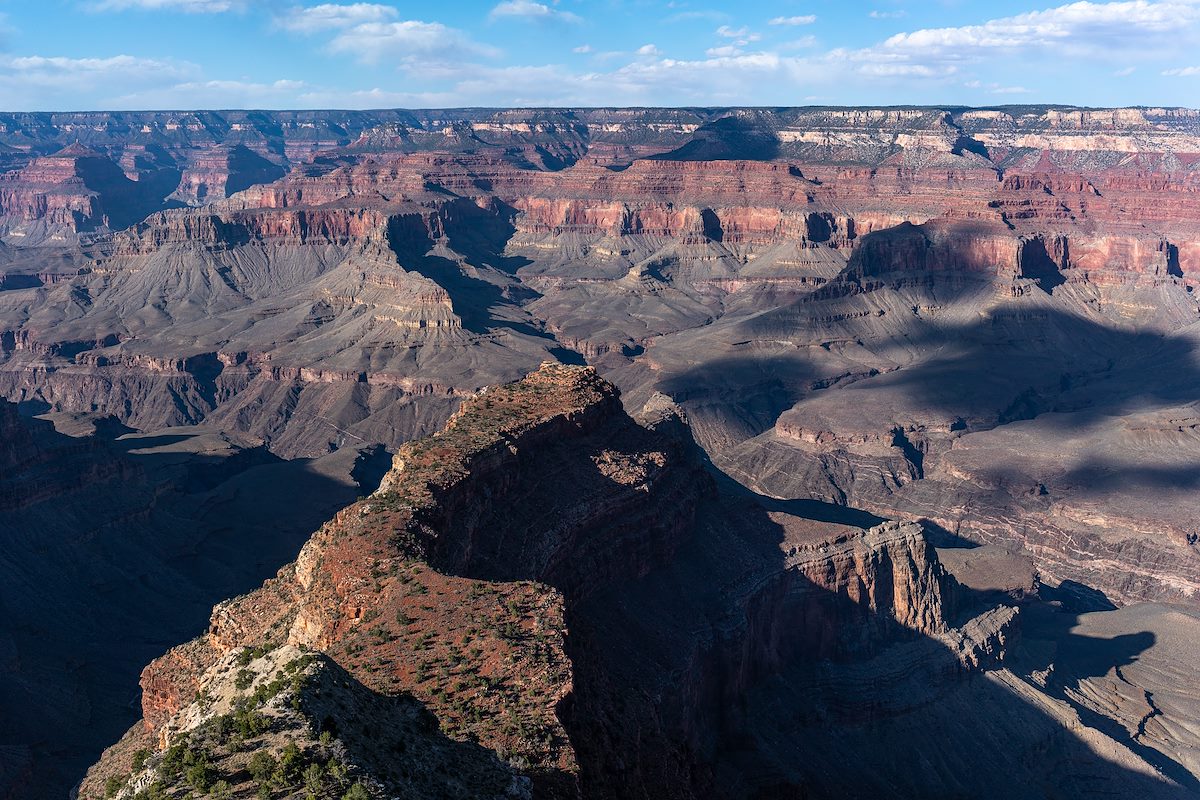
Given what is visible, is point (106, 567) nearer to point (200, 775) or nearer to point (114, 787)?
point (114, 787)

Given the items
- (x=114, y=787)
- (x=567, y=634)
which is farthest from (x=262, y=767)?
(x=567, y=634)

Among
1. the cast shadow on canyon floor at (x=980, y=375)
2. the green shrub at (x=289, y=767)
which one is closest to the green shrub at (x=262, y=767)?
the green shrub at (x=289, y=767)

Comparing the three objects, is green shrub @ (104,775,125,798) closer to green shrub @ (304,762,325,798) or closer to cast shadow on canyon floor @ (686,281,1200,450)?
green shrub @ (304,762,325,798)

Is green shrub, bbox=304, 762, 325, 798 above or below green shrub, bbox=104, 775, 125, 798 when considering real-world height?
above

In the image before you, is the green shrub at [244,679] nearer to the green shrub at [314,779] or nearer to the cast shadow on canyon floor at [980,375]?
the green shrub at [314,779]

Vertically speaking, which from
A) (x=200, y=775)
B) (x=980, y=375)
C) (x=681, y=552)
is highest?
(x=200, y=775)

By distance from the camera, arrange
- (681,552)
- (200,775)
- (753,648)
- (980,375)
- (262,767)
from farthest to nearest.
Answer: (980,375)
(681,552)
(753,648)
(262,767)
(200,775)

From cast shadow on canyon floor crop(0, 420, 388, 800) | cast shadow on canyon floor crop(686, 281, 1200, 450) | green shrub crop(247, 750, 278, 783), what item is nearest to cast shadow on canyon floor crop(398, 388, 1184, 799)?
green shrub crop(247, 750, 278, 783)

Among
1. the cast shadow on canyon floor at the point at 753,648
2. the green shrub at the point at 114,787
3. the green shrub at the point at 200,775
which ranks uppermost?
the green shrub at the point at 200,775

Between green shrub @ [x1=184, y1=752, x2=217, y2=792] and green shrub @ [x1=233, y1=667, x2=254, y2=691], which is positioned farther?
green shrub @ [x1=233, y1=667, x2=254, y2=691]
